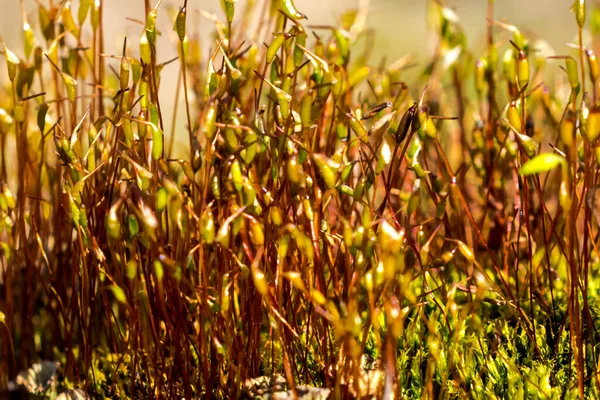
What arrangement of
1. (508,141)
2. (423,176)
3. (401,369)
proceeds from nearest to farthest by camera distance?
(423,176) → (401,369) → (508,141)

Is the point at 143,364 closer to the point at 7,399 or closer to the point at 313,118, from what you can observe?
the point at 7,399

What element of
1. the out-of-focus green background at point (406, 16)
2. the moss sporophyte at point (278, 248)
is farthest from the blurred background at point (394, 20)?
the moss sporophyte at point (278, 248)

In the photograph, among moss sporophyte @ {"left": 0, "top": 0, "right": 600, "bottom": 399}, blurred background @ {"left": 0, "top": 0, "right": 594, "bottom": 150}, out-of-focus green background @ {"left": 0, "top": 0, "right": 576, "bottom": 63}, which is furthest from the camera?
out-of-focus green background @ {"left": 0, "top": 0, "right": 576, "bottom": 63}

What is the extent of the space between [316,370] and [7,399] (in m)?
0.59

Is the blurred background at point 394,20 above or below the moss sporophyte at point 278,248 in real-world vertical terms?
above

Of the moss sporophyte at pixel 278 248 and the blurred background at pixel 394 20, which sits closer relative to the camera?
the moss sporophyte at pixel 278 248

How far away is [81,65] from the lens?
1.60 metres

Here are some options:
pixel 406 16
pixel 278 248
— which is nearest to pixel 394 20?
pixel 406 16

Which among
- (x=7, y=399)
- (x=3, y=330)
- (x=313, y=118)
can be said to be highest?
(x=313, y=118)

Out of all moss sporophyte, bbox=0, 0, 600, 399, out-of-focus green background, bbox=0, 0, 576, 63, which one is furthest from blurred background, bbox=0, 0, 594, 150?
moss sporophyte, bbox=0, 0, 600, 399

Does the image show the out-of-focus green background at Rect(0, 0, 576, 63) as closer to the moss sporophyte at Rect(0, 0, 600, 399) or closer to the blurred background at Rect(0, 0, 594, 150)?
the blurred background at Rect(0, 0, 594, 150)

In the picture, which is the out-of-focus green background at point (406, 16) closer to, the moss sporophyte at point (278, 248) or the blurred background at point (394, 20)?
the blurred background at point (394, 20)

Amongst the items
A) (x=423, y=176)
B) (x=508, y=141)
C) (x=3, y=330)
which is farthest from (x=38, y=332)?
(x=508, y=141)

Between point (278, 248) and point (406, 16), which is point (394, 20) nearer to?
point (406, 16)
